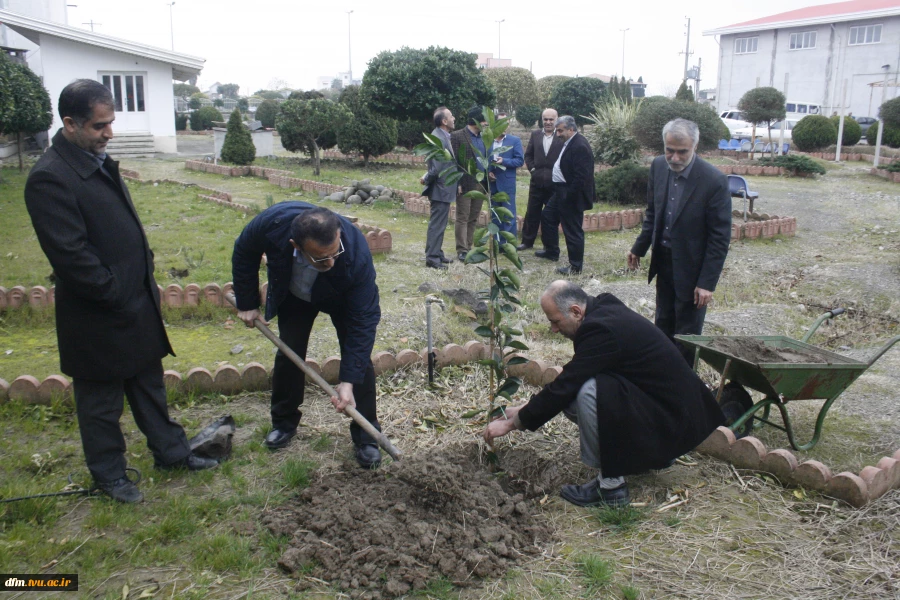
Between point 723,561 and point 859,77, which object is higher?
point 859,77

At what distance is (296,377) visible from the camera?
4078 mm

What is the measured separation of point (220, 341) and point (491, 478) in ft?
9.84

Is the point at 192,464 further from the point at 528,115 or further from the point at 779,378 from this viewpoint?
the point at 528,115

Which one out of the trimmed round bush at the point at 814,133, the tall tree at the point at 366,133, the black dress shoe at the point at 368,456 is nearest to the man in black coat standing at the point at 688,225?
the black dress shoe at the point at 368,456

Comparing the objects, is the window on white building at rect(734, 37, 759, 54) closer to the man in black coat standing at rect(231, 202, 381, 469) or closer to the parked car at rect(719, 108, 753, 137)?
the parked car at rect(719, 108, 753, 137)

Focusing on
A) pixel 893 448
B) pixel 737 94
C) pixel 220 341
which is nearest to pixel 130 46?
pixel 220 341

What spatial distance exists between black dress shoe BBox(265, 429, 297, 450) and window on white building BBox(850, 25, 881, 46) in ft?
140

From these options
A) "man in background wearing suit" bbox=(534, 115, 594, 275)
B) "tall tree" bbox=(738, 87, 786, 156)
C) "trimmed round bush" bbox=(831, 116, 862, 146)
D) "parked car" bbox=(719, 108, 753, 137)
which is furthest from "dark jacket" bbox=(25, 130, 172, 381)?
"parked car" bbox=(719, 108, 753, 137)

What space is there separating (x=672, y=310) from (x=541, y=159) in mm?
4314

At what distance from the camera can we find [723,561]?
10.4ft

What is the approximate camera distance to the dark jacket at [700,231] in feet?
14.9

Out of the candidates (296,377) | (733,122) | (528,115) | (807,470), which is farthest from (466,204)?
(528,115)

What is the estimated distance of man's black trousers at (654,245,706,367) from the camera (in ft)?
15.6

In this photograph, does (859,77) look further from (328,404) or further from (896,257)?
(328,404)
